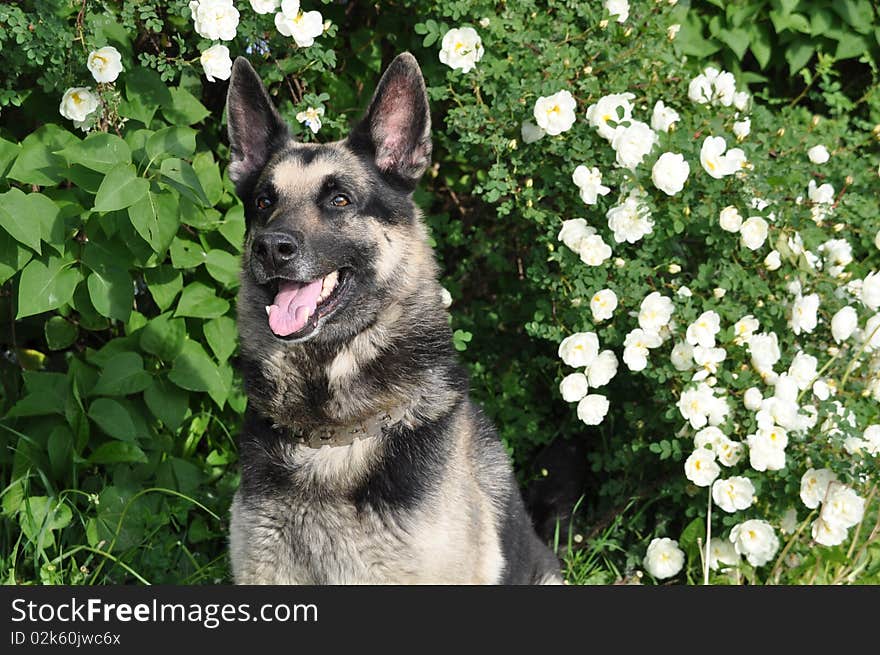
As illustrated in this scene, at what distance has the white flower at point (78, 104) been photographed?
3.65m

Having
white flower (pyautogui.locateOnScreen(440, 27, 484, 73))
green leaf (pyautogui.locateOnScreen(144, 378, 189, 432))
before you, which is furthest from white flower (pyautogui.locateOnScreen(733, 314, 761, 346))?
green leaf (pyautogui.locateOnScreen(144, 378, 189, 432))

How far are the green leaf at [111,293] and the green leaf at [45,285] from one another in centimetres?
7

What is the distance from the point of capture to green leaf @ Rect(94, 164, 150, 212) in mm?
3451

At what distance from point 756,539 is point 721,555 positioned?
20 cm

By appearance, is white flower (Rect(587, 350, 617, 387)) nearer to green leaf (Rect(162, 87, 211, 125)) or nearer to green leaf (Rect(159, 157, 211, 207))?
green leaf (Rect(159, 157, 211, 207))

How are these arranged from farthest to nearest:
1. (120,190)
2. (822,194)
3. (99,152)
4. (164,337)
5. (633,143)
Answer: (822,194)
(164,337)
(633,143)
(99,152)
(120,190)

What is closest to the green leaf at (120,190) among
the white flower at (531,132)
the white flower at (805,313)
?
the white flower at (531,132)

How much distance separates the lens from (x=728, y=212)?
3.86 metres

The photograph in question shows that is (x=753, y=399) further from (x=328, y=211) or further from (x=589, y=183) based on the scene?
(x=328, y=211)

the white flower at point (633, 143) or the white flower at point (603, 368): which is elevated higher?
the white flower at point (633, 143)

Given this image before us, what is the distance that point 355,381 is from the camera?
330cm

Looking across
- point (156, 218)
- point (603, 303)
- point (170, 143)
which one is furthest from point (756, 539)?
point (170, 143)

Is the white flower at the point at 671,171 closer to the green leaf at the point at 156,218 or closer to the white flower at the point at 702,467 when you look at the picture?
the white flower at the point at 702,467

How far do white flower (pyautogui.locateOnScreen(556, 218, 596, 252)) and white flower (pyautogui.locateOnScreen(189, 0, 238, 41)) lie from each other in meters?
1.44
